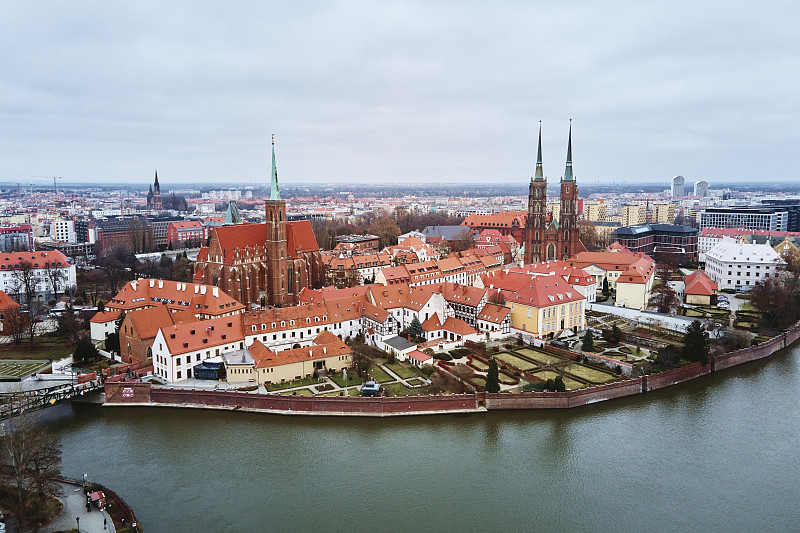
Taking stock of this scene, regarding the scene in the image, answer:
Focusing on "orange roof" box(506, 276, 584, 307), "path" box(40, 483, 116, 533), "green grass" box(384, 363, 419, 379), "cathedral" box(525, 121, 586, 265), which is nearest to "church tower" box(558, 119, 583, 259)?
"cathedral" box(525, 121, 586, 265)

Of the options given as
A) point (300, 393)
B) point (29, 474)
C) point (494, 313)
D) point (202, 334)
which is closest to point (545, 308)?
point (494, 313)

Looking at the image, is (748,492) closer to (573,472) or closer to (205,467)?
(573,472)

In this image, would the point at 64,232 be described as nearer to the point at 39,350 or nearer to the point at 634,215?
the point at 39,350

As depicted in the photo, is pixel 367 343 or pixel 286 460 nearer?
pixel 286 460

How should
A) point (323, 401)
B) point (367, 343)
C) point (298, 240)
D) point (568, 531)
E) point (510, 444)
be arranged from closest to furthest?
1. point (568, 531)
2. point (510, 444)
3. point (323, 401)
4. point (367, 343)
5. point (298, 240)

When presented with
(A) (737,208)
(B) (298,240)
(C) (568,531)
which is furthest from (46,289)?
(A) (737,208)

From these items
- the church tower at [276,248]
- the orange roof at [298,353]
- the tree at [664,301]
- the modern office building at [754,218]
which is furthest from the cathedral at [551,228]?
the modern office building at [754,218]

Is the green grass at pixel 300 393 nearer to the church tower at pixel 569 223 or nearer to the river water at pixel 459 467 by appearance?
the river water at pixel 459 467
